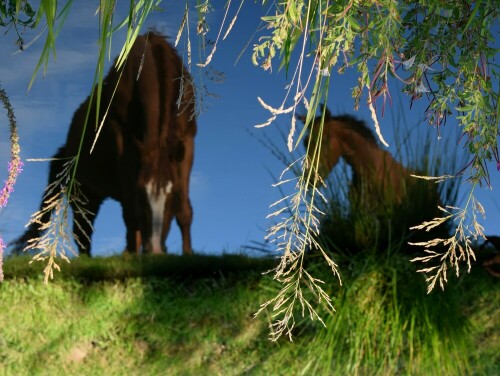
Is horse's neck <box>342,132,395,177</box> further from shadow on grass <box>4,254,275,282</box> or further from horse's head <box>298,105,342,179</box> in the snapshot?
shadow on grass <box>4,254,275,282</box>

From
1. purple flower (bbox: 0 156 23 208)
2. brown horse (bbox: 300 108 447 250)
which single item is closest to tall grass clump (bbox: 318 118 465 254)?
brown horse (bbox: 300 108 447 250)

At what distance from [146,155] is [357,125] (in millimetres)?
Answer: 1136

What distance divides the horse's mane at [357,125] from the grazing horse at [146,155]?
0.76 m

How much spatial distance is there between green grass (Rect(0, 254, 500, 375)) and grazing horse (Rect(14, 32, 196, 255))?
0.56 meters

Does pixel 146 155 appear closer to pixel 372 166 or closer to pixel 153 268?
pixel 153 268

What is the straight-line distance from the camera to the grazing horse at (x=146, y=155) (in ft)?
12.0

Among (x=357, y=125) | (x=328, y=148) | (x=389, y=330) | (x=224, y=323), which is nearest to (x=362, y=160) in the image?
(x=328, y=148)

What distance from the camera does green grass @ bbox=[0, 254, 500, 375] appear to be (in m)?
2.60

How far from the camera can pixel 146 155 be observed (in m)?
3.76

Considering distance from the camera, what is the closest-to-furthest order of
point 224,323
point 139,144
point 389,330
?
point 389,330
point 224,323
point 139,144

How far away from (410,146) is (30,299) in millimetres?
1780

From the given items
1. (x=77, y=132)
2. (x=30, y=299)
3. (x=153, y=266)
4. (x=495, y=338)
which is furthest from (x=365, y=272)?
(x=77, y=132)

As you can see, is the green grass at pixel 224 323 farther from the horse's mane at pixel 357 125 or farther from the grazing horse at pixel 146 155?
the horse's mane at pixel 357 125

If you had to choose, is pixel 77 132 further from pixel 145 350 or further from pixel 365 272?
pixel 365 272
